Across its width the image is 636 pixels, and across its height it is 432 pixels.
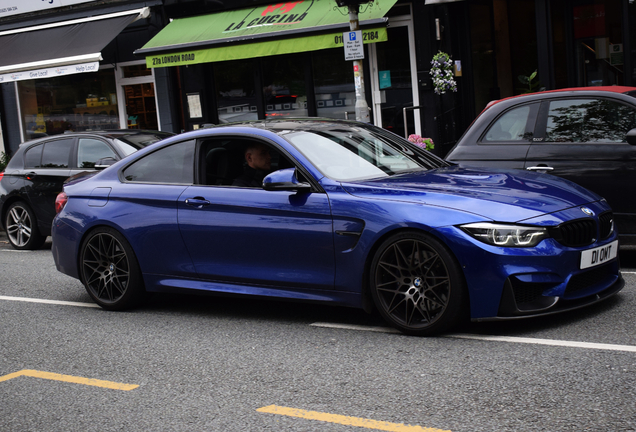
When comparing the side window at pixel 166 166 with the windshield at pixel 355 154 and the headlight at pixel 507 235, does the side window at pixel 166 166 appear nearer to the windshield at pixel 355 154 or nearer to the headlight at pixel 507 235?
the windshield at pixel 355 154

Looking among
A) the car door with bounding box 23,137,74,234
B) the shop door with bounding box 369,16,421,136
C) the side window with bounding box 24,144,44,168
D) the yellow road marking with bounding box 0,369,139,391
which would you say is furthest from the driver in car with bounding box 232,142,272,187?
the shop door with bounding box 369,16,421,136

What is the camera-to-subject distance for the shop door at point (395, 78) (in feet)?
49.4

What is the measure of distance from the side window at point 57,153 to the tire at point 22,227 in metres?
0.80

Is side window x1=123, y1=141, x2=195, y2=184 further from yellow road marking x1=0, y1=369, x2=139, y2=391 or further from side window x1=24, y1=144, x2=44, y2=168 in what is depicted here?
side window x1=24, y1=144, x2=44, y2=168

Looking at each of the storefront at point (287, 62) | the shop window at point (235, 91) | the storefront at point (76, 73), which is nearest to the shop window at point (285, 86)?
the storefront at point (287, 62)

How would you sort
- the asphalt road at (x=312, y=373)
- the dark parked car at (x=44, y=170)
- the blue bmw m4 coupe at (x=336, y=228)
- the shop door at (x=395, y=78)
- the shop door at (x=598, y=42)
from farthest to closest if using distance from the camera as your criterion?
1. the shop door at (x=395, y=78)
2. the shop door at (x=598, y=42)
3. the dark parked car at (x=44, y=170)
4. the blue bmw m4 coupe at (x=336, y=228)
5. the asphalt road at (x=312, y=373)

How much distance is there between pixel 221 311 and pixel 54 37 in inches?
543

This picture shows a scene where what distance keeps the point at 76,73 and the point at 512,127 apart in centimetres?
1280

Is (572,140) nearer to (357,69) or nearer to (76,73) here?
(357,69)

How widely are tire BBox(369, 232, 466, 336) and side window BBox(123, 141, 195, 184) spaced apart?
1998 millimetres

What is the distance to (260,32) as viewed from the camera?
15062 mm

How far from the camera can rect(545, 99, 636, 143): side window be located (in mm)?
6844

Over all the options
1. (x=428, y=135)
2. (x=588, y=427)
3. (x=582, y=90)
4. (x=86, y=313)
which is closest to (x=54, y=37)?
(x=428, y=135)

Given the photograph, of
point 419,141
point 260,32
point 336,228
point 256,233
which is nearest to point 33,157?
point 260,32
